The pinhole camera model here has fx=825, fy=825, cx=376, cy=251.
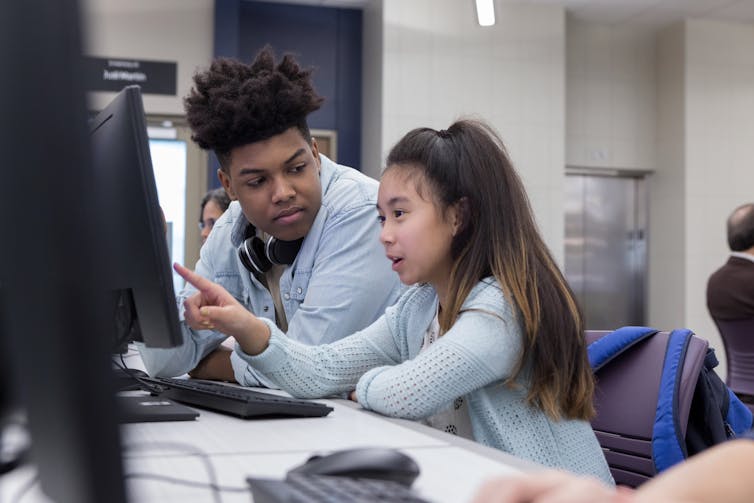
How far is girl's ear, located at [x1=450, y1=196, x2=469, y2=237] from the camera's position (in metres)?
1.49

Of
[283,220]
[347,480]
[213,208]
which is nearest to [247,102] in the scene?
[283,220]

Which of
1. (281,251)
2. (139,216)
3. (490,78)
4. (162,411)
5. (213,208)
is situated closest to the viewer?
(139,216)

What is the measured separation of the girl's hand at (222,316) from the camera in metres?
1.41

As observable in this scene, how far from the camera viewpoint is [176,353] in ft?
5.79

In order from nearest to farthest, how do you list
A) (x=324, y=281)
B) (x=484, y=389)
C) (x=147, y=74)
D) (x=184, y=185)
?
(x=484, y=389) < (x=324, y=281) < (x=147, y=74) < (x=184, y=185)

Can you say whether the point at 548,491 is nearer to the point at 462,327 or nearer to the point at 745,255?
the point at 462,327

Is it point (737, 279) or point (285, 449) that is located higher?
point (737, 279)

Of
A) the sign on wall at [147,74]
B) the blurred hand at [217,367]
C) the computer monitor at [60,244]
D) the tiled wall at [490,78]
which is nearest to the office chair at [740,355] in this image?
the blurred hand at [217,367]

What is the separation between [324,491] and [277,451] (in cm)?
40

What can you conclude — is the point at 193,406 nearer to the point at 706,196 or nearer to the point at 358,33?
the point at 358,33

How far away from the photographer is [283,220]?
73.7 inches

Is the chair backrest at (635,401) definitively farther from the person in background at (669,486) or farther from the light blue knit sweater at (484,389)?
the person in background at (669,486)

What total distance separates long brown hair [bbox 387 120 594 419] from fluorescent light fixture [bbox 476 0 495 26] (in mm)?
2325

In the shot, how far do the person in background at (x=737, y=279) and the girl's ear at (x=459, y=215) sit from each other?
237cm
